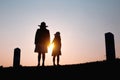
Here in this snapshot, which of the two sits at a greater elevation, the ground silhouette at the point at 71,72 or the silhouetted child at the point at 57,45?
the silhouetted child at the point at 57,45

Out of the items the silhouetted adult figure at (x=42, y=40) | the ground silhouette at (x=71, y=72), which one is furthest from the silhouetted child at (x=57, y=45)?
the ground silhouette at (x=71, y=72)

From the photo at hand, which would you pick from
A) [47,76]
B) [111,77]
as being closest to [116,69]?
[111,77]

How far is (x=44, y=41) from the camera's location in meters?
15.5

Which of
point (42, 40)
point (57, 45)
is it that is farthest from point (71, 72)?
point (57, 45)

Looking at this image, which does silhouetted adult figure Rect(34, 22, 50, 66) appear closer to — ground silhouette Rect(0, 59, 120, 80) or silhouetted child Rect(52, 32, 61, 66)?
silhouetted child Rect(52, 32, 61, 66)

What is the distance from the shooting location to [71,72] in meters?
11.9

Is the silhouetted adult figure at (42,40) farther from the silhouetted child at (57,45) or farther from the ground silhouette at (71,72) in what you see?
the ground silhouette at (71,72)

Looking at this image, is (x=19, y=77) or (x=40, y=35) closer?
(x=19, y=77)

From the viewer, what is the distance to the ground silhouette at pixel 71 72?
424 inches

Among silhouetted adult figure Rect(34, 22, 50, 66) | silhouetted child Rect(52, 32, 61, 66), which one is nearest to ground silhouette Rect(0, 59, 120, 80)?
silhouetted adult figure Rect(34, 22, 50, 66)

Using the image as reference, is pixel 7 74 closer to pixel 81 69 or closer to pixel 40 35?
pixel 40 35

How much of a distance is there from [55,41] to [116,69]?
725 centimetres

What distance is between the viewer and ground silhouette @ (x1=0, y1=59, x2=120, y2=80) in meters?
10.8

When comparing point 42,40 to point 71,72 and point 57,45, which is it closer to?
point 57,45
